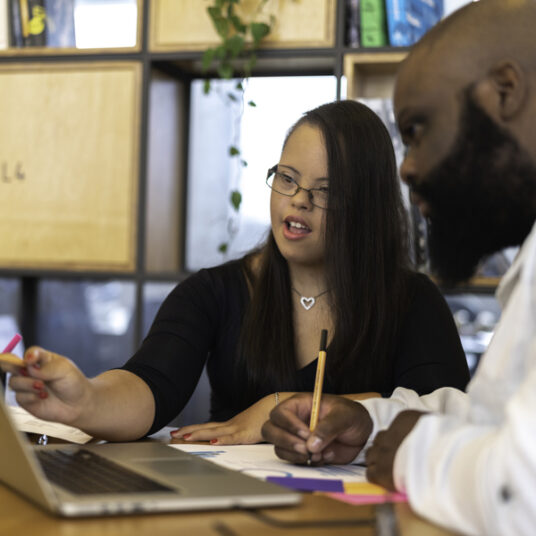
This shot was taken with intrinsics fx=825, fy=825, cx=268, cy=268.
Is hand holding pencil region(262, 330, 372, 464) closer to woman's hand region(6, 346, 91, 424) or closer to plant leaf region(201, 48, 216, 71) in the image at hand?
woman's hand region(6, 346, 91, 424)

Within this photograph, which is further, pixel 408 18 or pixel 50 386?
pixel 408 18

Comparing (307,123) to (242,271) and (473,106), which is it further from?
(473,106)

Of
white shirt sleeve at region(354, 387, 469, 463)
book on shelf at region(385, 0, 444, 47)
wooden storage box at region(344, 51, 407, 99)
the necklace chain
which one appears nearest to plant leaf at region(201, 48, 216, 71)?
wooden storage box at region(344, 51, 407, 99)

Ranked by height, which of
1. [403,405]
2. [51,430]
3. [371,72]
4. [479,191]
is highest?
[371,72]

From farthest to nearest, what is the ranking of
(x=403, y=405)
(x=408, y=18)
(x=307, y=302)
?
(x=408, y=18) < (x=307, y=302) < (x=403, y=405)

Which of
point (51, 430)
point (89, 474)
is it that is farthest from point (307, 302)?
point (89, 474)

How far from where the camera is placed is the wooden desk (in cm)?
76

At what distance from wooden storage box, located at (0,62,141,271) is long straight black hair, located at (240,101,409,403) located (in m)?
0.99

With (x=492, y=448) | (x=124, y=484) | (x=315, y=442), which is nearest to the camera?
(x=492, y=448)

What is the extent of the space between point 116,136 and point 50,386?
158cm

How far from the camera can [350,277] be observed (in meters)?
1.71

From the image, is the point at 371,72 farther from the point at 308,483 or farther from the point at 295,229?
the point at 308,483

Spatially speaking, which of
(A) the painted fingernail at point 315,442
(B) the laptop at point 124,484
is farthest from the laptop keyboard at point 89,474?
(A) the painted fingernail at point 315,442

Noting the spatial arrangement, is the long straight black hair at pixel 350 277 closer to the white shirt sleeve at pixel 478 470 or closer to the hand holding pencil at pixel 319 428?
the hand holding pencil at pixel 319 428
